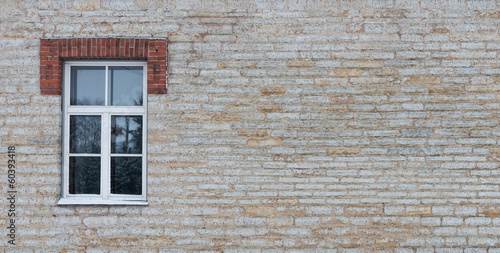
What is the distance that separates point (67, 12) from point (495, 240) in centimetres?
522

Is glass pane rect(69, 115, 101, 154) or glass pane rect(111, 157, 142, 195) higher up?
glass pane rect(69, 115, 101, 154)

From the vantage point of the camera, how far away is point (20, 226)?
395 cm

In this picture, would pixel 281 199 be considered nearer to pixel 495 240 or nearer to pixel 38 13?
pixel 495 240

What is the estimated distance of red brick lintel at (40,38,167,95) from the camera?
3.93m

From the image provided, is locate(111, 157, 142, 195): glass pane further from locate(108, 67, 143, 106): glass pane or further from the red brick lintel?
the red brick lintel

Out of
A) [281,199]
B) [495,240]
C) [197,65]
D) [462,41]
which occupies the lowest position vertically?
[495,240]

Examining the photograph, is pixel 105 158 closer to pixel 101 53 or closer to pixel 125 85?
pixel 125 85

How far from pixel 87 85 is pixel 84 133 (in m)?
0.54

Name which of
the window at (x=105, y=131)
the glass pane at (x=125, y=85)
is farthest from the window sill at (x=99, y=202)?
the glass pane at (x=125, y=85)

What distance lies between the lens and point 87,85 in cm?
413

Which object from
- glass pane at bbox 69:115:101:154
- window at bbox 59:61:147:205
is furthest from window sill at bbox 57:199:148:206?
glass pane at bbox 69:115:101:154

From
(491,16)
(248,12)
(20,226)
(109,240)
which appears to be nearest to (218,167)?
(109,240)

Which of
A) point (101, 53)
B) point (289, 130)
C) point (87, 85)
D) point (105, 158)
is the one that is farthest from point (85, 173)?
point (289, 130)

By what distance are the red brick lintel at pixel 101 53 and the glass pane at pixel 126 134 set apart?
0.43 metres
